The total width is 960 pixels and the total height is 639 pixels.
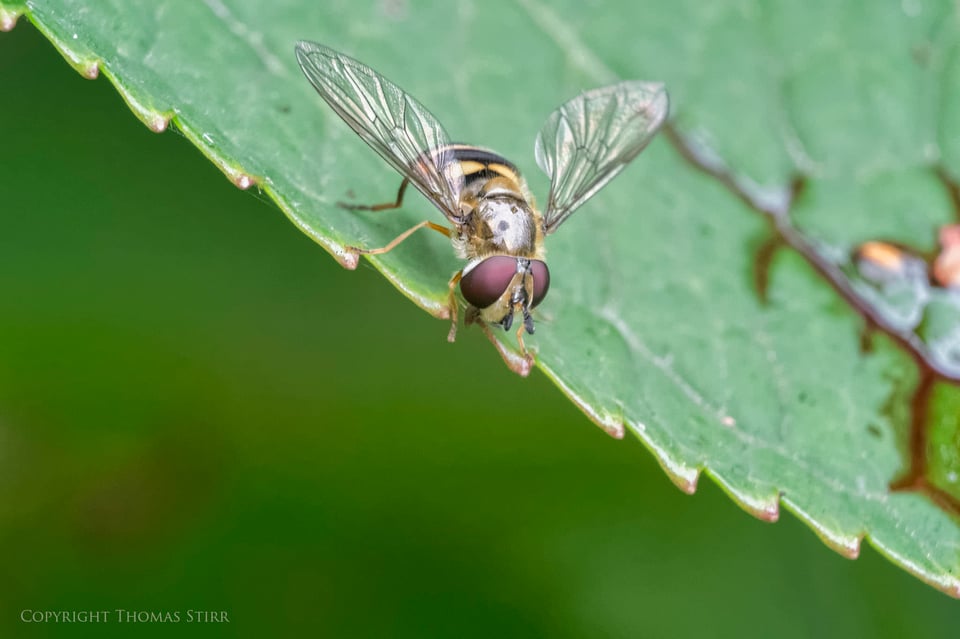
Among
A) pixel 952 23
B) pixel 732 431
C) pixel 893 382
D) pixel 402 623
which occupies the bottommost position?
pixel 402 623

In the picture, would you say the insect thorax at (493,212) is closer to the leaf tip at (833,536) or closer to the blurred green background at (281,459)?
the blurred green background at (281,459)

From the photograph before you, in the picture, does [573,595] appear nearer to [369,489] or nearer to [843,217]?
[369,489]

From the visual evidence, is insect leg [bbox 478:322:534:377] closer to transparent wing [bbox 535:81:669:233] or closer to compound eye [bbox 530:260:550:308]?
compound eye [bbox 530:260:550:308]

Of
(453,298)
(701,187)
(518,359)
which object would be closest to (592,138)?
(701,187)

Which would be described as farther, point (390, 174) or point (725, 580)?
point (725, 580)

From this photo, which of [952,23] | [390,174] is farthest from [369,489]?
[952,23]

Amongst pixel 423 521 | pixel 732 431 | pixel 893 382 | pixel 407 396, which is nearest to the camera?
pixel 732 431
